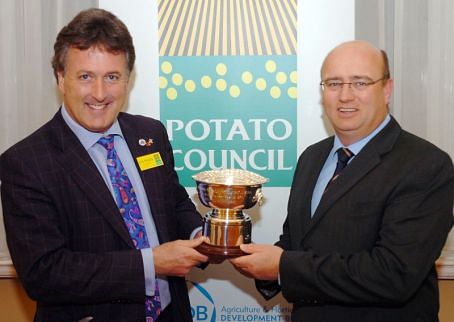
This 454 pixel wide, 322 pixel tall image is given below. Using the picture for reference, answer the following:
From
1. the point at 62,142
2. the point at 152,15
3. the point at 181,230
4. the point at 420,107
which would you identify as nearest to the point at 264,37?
the point at 152,15

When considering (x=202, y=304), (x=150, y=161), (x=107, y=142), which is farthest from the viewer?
(x=202, y=304)

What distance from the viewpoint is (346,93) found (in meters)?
2.26

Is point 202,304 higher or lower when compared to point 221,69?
lower

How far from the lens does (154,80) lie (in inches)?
129

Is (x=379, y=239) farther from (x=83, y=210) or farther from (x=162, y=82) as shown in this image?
(x=162, y=82)

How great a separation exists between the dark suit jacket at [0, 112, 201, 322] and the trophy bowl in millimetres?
297

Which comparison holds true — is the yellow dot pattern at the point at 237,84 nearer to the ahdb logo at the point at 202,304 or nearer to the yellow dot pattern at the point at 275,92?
the yellow dot pattern at the point at 275,92

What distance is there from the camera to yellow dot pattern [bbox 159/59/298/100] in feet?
10.6

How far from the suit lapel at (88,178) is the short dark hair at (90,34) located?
11.8 inches

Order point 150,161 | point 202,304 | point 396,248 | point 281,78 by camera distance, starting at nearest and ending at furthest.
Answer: point 396,248, point 150,161, point 281,78, point 202,304

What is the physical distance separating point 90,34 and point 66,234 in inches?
30.0

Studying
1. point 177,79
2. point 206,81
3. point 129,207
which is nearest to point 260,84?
point 206,81

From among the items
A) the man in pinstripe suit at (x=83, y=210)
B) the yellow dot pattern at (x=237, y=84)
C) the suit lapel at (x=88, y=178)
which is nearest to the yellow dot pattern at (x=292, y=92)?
the yellow dot pattern at (x=237, y=84)

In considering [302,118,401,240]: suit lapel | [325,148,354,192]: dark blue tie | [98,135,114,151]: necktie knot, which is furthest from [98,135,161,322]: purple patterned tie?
[325,148,354,192]: dark blue tie
